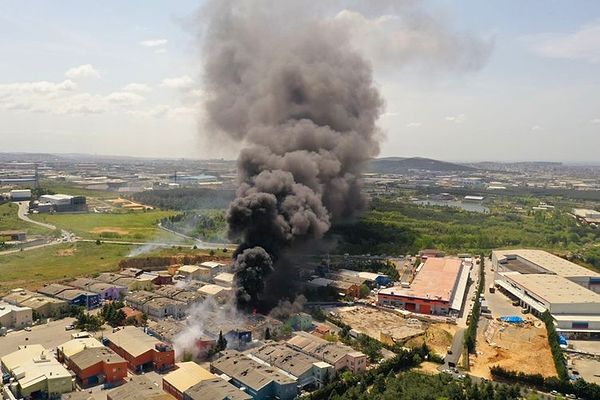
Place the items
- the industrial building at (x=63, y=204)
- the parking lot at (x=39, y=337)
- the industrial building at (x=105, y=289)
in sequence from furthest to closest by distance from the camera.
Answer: the industrial building at (x=63, y=204), the industrial building at (x=105, y=289), the parking lot at (x=39, y=337)

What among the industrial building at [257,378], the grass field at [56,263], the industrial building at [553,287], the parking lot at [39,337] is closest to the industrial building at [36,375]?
the parking lot at [39,337]

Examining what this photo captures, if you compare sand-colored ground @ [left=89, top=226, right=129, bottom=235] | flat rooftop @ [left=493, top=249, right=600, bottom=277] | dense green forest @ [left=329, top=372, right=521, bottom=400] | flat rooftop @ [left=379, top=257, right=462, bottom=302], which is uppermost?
flat rooftop @ [left=493, top=249, right=600, bottom=277]

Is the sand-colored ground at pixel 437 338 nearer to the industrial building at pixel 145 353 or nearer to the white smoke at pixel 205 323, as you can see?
the white smoke at pixel 205 323

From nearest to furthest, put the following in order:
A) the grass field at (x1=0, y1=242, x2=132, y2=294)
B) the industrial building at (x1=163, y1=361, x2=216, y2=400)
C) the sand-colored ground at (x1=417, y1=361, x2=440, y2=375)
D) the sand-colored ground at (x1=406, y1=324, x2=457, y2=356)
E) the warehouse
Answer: the industrial building at (x1=163, y1=361, x2=216, y2=400) < the warehouse < the sand-colored ground at (x1=417, y1=361, x2=440, y2=375) < the sand-colored ground at (x1=406, y1=324, x2=457, y2=356) < the grass field at (x1=0, y1=242, x2=132, y2=294)

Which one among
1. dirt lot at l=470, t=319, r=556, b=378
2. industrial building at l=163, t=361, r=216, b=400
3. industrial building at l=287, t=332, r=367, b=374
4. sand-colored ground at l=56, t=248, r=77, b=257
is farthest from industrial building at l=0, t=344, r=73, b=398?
sand-colored ground at l=56, t=248, r=77, b=257

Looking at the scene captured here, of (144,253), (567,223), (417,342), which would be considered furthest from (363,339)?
(567,223)

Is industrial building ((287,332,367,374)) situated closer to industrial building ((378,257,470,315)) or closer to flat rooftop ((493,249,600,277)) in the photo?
industrial building ((378,257,470,315))

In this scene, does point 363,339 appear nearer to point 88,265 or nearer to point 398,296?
point 398,296
